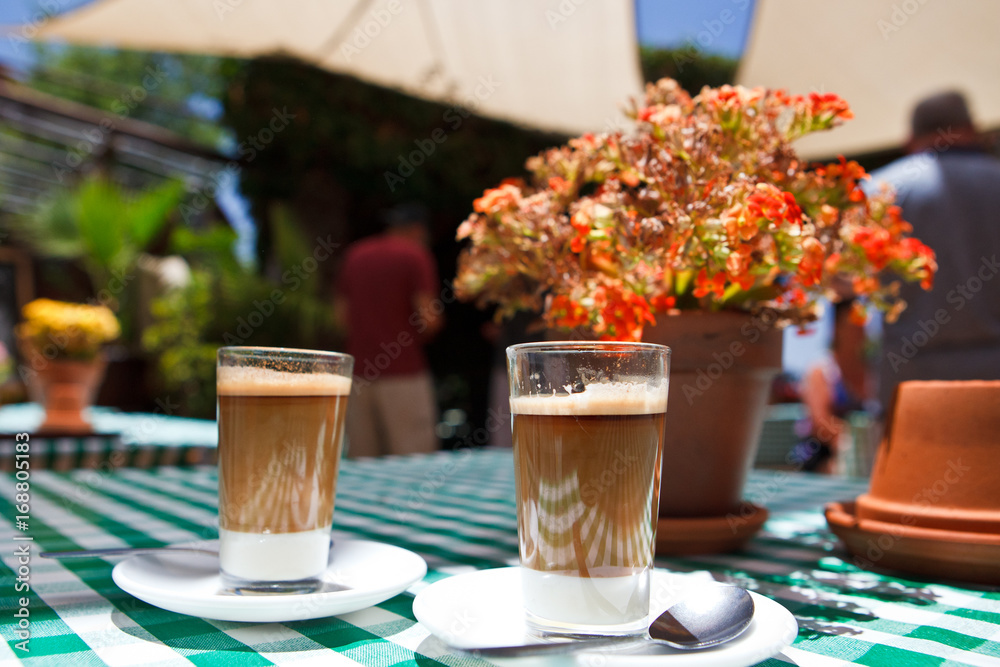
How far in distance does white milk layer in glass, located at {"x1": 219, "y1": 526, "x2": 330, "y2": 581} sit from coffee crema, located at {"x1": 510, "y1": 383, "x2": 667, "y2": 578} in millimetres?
264

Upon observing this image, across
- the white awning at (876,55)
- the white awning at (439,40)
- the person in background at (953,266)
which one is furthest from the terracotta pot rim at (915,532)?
the white awning at (439,40)

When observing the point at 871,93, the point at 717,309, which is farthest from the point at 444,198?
the point at 717,309

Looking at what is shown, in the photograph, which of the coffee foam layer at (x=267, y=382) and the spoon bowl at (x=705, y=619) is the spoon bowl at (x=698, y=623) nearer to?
the spoon bowl at (x=705, y=619)

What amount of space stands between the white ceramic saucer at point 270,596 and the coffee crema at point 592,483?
172 mm

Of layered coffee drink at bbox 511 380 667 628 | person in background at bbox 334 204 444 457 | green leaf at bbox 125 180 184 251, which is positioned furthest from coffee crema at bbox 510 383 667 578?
green leaf at bbox 125 180 184 251

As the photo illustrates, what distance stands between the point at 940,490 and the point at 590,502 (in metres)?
0.53

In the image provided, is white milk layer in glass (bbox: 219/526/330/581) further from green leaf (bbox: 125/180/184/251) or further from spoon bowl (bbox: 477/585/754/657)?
green leaf (bbox: 125/180/184/251)

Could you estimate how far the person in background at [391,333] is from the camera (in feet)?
13.7

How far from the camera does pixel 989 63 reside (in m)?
3.63

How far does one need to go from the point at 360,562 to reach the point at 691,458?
51cm

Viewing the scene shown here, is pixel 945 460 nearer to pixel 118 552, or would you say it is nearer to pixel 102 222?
pixel 118 552

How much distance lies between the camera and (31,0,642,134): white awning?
4.30 m

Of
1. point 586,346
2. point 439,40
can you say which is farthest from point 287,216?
point 586,346

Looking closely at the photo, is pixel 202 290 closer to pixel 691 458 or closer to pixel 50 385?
pixel 50 385
